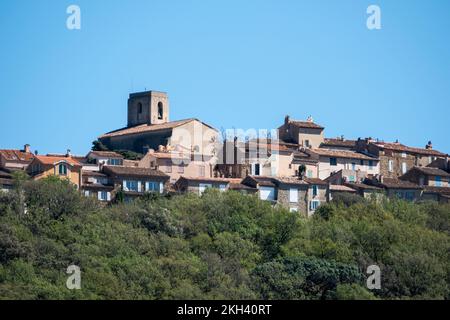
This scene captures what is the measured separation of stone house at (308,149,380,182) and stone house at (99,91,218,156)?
583 centimetres

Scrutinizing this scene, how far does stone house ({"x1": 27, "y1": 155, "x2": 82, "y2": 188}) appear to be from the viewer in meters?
80.8

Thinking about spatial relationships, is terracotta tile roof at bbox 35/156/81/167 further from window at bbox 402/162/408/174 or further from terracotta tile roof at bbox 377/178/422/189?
window at bbox 402/162/408/174

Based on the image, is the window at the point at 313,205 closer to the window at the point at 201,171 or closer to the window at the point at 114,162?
the window at the point at 201,171

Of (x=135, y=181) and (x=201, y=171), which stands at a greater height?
(x=201, y=171)

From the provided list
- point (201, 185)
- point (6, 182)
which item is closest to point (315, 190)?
point (201, 185)

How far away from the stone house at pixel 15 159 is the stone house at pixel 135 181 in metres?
4.13

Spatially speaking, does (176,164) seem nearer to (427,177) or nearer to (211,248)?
(211,248)

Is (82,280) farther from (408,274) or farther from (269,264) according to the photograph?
(408,274)

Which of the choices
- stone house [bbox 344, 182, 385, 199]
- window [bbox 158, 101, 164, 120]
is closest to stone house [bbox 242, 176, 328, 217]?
stone house [bbox 344, 182, 385, 199]

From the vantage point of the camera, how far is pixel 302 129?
93438mm

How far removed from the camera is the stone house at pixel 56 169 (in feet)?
265

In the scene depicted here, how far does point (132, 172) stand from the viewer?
82.1 meters

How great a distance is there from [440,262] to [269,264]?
28.0ft

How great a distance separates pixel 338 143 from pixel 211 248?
74.9ft
